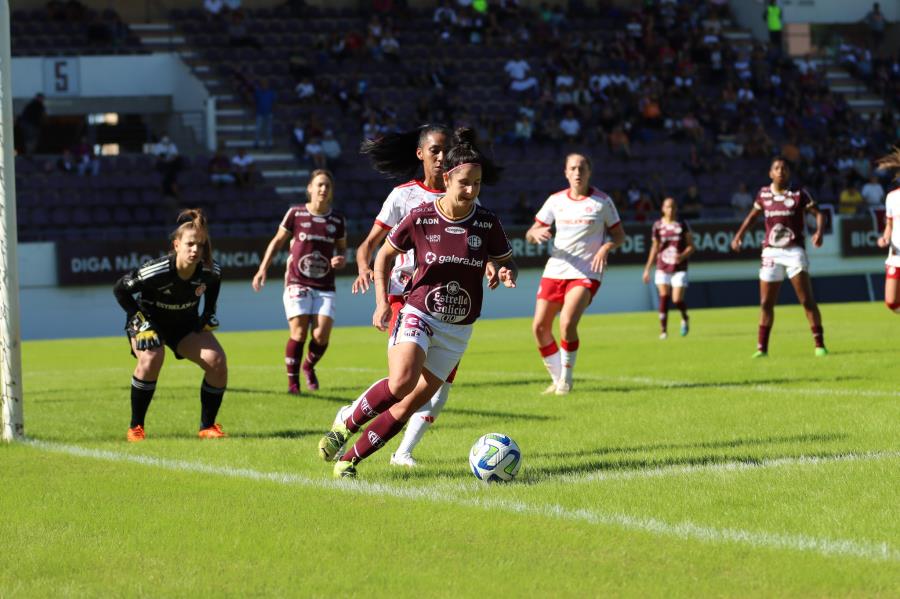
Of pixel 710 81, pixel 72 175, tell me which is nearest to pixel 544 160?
pixel 710 81

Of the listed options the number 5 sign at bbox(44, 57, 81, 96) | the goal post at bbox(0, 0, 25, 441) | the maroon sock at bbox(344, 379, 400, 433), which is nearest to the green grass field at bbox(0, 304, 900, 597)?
the maroon sock at bbox(344, 379, 400, 433)

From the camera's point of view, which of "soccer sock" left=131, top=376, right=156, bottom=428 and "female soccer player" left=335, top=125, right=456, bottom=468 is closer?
"female soccer player" left=335, top=125, right=456, bottom=468

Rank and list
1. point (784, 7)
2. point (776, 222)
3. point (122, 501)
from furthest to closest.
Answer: point (784, 7) < point (776, 222) < point (122, 501)

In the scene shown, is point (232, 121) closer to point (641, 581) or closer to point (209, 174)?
point (209, 174)

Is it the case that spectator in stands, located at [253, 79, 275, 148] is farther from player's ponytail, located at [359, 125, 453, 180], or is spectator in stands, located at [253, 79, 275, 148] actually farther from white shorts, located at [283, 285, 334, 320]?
player's ponytail, located at [359, 125, 453, 180]

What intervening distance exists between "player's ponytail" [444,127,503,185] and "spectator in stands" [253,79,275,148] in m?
29.0

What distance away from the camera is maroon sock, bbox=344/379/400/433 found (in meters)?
7.92

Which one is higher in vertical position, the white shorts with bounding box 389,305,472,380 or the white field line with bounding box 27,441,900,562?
the white shorts with bounding box 389,305,472,380

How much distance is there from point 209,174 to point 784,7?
22727 millimetres

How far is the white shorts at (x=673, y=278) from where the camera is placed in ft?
81.4

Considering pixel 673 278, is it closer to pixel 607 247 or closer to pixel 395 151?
pixel 607 247

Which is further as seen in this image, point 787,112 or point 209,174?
point 787,112

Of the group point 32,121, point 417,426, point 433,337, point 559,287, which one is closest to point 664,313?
point 559,287

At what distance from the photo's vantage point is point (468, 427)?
1083 centimetres
